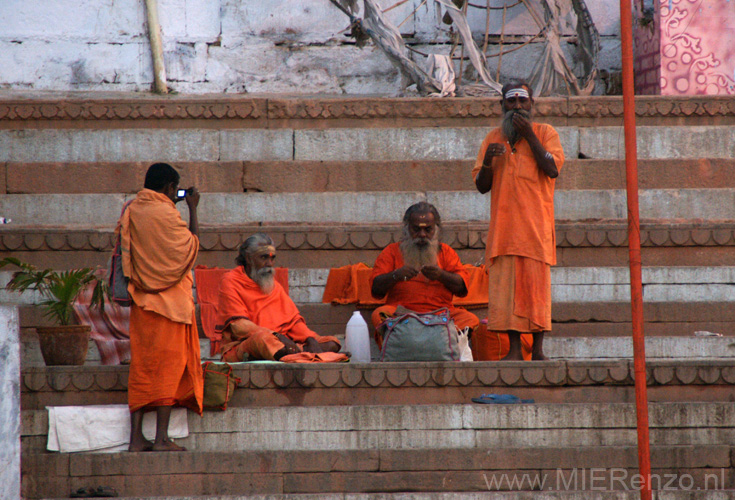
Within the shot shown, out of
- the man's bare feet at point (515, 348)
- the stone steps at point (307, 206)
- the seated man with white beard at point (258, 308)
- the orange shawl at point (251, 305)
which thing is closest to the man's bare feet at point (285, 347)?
the seated man with white beard at point (258, 308)

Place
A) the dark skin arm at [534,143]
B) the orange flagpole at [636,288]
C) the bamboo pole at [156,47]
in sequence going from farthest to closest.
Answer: the bamboo pole at [156,47]
the dark skin arm at [534,143]
the orange flagpole at [636,288]

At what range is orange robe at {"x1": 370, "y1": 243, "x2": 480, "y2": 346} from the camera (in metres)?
6.95

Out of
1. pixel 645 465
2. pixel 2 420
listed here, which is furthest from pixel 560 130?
pixel 2 420

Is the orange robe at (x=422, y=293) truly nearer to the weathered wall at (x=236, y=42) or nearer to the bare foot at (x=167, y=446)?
the bare foot at (x=167, y=446)

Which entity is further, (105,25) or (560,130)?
(105,25)

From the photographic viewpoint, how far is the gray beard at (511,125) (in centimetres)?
652

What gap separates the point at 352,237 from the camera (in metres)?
7.88

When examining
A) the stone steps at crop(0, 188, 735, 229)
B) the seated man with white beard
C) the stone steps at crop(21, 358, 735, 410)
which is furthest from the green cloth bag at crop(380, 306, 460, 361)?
the stone steps at crop(0, 188, 735, 229)

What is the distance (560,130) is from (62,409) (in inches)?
204

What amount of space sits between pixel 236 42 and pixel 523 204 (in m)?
5.15

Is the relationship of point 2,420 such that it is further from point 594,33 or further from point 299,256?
point 594,33

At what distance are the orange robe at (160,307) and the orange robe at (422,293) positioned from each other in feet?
5.19

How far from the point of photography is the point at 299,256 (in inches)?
311

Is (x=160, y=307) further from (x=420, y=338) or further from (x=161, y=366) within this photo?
(x=420, y=338)
